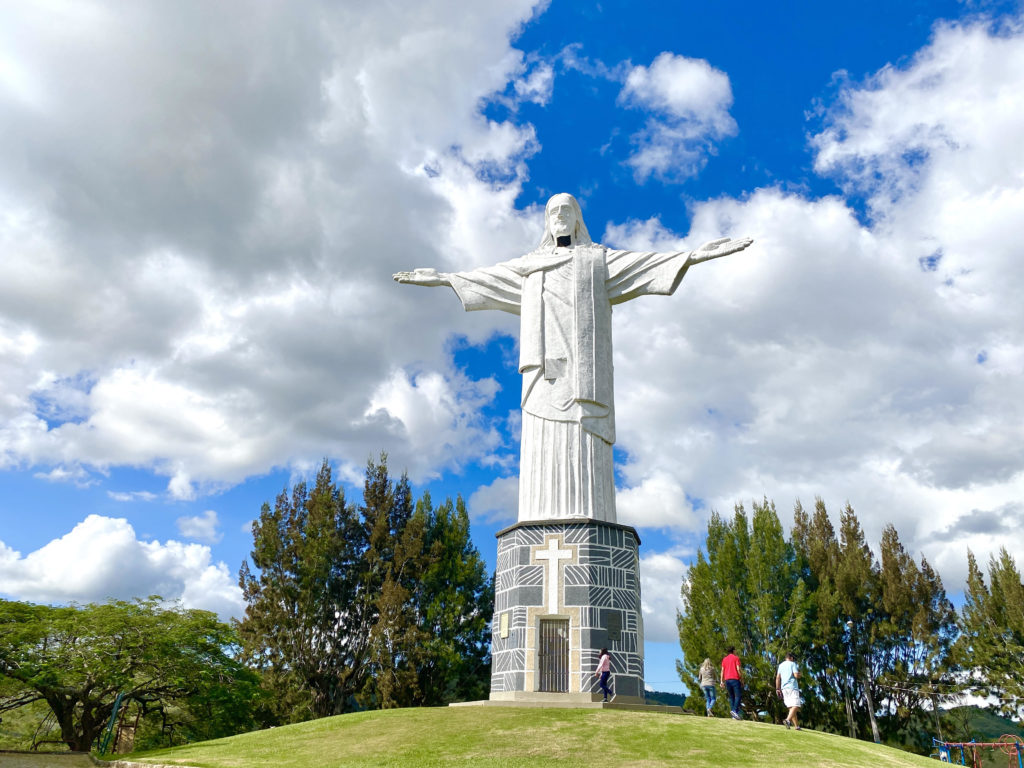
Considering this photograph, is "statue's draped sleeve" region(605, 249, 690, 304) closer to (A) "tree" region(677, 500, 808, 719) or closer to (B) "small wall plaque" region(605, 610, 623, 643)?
(B) "small wall plaque" region(605, 610, 623, 643)

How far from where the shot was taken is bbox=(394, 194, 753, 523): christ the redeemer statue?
1744 cm

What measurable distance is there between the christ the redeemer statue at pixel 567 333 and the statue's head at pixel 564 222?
27 mm

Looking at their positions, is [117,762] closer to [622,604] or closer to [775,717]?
[622,604]

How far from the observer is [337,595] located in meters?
25.5

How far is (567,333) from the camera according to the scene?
733 inches

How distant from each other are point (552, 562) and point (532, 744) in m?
6.24

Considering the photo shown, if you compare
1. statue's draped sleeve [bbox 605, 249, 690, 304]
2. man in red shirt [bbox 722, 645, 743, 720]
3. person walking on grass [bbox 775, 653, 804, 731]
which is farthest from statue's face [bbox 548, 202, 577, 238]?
person walking on grass [bbox 775, 653, 804, 731]

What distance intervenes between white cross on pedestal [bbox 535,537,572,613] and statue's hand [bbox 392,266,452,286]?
7.84 m

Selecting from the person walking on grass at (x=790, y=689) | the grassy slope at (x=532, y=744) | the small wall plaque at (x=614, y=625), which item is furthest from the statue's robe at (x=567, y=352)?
the grassy slope at (x=532, y=744)

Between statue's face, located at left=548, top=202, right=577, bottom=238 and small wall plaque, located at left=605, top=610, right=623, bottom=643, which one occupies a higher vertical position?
statue's face, located at left=548, top=202, right=577, bottom=238

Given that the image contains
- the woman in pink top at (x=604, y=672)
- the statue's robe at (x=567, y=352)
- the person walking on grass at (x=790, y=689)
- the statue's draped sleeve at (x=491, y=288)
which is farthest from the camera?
the statue's draped sleeve at (x=491, y=288)

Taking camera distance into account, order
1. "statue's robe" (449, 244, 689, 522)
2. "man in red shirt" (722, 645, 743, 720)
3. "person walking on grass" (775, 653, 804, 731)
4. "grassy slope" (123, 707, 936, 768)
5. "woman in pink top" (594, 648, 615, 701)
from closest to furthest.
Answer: "grassy slope" (123, 707, 936, 768), "person walking on grass" (775, 653, 804, 731), "man in red shirt" (722, 645, 743, 720), "woman in pink top" (594, 648, 615, 701), "statue's robe" (449, 244, 689, 522)

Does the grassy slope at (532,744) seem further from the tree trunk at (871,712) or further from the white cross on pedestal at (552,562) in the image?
the tree trunk at (871,712)

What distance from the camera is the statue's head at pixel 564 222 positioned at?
20156mm
